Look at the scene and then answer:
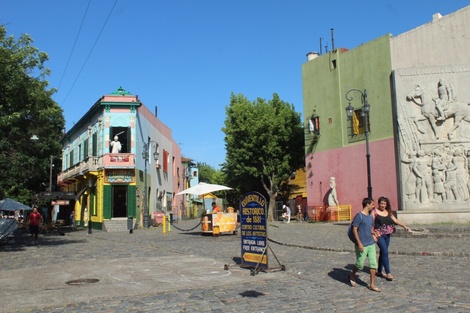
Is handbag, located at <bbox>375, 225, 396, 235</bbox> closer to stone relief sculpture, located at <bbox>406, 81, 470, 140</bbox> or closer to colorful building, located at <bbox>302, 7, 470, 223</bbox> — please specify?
colorful building, located at <bbox>302, 7, 470, 223</bbox>

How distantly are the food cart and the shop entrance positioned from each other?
1173 centimetres

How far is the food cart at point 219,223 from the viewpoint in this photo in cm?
1945

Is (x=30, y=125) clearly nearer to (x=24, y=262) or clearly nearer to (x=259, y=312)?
(x=24, y=262)

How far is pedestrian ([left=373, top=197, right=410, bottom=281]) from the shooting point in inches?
329

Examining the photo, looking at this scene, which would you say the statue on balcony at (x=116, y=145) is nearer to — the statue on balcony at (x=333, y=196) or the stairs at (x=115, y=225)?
the stairs at (x=115, y=225)

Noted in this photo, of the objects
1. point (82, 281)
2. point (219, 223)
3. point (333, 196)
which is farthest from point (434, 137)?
point (82, 281)

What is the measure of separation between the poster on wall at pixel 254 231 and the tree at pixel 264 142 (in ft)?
82.3

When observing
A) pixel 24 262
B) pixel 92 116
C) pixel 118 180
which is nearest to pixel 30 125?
pixel 24 262

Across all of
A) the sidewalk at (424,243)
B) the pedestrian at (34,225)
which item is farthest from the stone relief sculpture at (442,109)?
the pedestrian at (34,225)

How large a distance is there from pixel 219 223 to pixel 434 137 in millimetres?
12455

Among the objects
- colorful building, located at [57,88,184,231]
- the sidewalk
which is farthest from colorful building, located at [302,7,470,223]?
colorful building, located at [57,88,184,231]

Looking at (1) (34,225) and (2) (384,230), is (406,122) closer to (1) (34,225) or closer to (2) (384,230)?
(2) (384,230)

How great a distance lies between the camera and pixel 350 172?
28.4 meters

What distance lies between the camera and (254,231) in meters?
9.95
